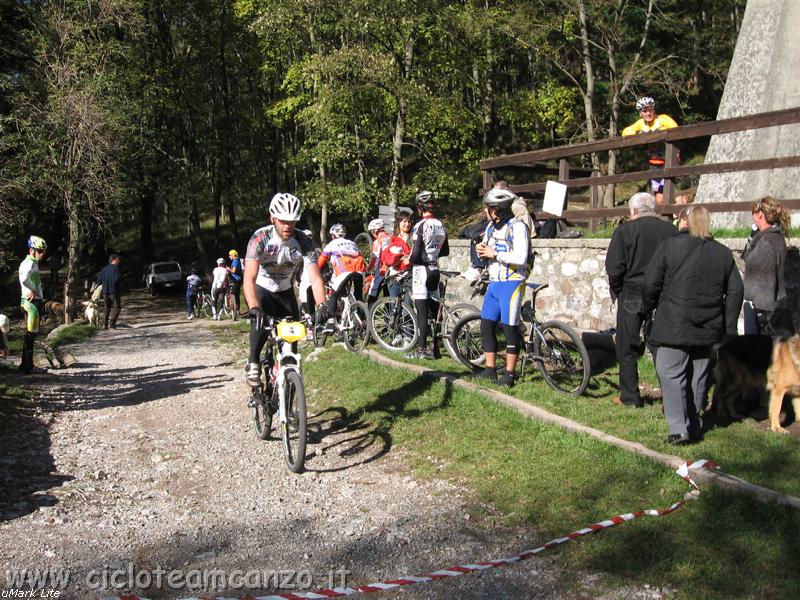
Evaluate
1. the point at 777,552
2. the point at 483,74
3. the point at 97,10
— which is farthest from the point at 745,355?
the point at 483,74

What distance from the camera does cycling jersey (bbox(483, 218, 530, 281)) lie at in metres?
7.79

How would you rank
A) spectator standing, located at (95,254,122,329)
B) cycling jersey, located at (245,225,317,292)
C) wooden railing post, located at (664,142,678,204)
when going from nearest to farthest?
cycling jersey, located at (245,225,317,292) → wooden railing post, located at (664,142,678,204) → spectator standing, located at (95,254,122,329)

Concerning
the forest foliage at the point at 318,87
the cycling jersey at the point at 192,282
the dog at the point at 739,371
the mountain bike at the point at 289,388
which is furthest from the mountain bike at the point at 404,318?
the cycling jersey at the point at 192,282

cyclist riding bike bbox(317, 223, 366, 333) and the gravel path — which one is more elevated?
cyclist riding bike bbox(317, 223, 366, 333)

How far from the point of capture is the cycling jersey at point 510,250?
25.5 feet

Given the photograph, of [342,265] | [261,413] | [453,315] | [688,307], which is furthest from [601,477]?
[342,265]

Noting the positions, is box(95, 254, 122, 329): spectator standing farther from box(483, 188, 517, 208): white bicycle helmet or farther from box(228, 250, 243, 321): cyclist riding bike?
box(483, 188, 517, 208): white bicycle helmet

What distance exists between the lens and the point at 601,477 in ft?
18.1

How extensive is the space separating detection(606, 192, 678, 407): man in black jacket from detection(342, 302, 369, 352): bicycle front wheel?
4.76 metres

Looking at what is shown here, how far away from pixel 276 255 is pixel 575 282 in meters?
5.17

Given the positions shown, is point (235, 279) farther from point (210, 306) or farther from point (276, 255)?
point (276, 255)

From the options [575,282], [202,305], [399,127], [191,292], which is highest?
[399,127]

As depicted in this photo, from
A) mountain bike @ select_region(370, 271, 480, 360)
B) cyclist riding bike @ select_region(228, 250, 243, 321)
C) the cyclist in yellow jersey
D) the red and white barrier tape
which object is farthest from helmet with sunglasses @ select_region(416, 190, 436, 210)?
cyclist riding bike @ select_region(228, 250, 243, 321)

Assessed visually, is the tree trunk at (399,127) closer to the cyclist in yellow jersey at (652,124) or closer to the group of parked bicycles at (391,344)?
the group of parked bicycles at (391,344)
